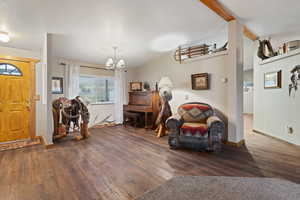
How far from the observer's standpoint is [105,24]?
8.99ft

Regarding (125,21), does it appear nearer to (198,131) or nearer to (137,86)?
(198,131)

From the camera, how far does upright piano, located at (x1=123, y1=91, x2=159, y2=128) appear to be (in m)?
4.48

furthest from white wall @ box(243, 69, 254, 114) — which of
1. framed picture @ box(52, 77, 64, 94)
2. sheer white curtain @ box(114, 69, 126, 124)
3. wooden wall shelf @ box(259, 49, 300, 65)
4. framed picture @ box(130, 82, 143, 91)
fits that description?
framed picture @ box(52, 77, 64, 94)

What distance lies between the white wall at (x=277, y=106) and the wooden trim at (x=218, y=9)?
5.33ft

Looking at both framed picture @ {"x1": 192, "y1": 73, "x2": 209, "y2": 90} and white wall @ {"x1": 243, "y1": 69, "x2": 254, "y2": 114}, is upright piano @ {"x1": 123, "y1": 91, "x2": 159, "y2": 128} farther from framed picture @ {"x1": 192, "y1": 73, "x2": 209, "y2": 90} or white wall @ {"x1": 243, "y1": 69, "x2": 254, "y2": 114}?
white wall @ {"x1": 243, "y1": 69, "x2": 254, "y2": 114}

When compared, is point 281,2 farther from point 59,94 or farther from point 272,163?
point 59,94

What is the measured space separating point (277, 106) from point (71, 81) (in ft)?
18.3

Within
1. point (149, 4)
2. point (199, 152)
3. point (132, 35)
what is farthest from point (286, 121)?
point (132, 35)

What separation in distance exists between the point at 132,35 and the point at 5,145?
12.2 feet

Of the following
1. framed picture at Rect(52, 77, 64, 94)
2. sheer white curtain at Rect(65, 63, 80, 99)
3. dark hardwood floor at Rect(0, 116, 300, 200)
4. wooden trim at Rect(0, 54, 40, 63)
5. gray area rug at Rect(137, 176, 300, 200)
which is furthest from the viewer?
sheer white curtain at Rect(65, 63, 80, 99)

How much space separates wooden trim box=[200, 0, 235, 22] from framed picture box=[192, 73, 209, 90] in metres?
1.24

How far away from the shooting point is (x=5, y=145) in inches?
120

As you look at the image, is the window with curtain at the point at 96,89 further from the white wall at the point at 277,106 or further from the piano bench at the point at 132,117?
the white wall at the point at 277,106

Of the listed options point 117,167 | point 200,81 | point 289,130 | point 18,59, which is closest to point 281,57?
point 289,130
